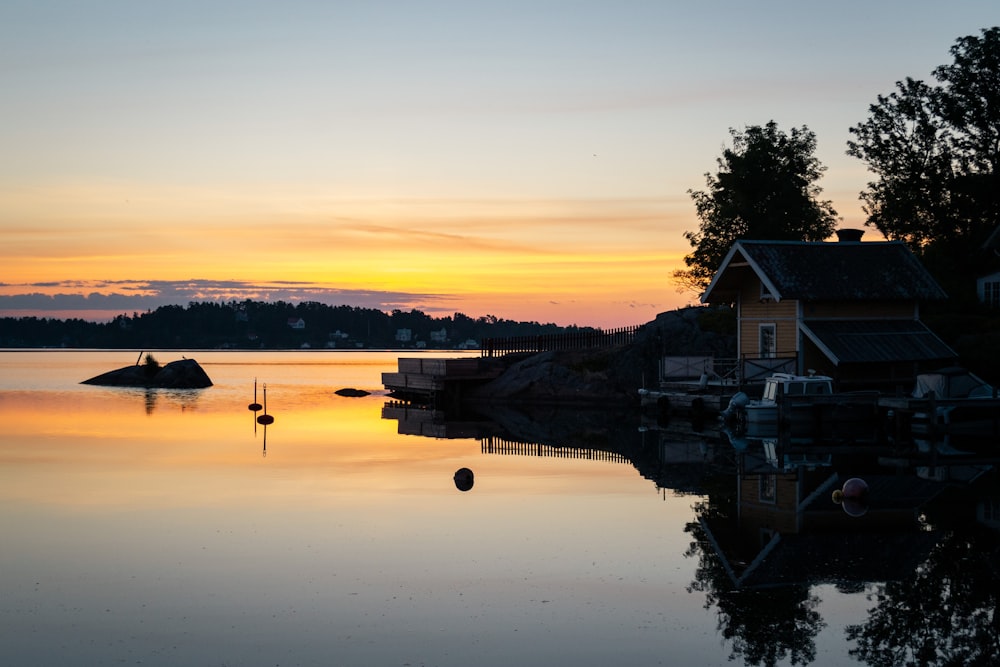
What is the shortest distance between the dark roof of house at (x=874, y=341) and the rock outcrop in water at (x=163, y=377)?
5524 cm

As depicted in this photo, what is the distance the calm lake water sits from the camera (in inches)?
570

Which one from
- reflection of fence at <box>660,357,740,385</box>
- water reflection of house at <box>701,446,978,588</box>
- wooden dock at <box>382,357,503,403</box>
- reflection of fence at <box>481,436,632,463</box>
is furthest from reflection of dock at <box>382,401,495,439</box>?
water reflection of house at <box>701,446,978,588</box>

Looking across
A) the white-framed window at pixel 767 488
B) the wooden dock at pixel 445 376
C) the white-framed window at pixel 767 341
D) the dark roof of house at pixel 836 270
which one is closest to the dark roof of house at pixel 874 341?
the dark roof of house at pixel 836 270

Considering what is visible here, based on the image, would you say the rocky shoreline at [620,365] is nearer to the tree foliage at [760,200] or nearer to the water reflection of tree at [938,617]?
the tree foliage at [760,200]

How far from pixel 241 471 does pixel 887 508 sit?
1813 centimetres

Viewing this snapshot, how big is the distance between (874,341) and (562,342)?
2833cm

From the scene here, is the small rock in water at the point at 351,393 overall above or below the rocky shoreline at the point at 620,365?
below

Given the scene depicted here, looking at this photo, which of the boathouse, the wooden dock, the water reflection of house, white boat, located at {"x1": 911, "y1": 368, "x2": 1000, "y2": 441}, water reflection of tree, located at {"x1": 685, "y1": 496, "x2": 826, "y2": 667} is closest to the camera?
water reflection of tree, located at {"x1": 685, "y1": 496, "x2": 826, "y2": 667}

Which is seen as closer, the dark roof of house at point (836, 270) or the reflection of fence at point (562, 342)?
the dark roof of house at point (836, 270)

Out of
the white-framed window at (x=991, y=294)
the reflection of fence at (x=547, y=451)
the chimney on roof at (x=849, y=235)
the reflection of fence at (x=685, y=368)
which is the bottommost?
the reflection of fence at (x=547, y=451)

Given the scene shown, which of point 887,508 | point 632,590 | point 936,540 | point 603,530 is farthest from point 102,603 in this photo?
point 887,508

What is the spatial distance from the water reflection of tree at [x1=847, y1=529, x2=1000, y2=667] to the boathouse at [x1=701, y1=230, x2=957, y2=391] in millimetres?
29869

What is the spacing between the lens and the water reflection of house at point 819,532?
18.6 m

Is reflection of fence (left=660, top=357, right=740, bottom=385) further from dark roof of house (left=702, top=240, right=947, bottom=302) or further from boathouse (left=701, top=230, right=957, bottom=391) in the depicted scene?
dark roof of house (left=702, top=240, right=947, bottom=302)
